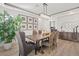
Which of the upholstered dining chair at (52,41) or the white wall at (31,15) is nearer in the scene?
the white wall at (31,15)

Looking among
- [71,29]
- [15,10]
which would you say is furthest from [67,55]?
[15,10]

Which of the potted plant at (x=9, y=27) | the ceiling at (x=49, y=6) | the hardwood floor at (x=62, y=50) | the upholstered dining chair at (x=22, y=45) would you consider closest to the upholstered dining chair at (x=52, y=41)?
the hardwood floor at (x=62, y=50)

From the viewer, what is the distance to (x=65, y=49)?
6.91ft

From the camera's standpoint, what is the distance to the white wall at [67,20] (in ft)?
6.84

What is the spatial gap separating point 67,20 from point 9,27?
1.32 meters

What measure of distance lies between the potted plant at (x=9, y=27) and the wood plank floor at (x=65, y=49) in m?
0.73

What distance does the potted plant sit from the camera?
2049 millimetres

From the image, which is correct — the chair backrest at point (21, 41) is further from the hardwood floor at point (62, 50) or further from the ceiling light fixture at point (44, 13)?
the ceiling light fixture at point (44, 13)

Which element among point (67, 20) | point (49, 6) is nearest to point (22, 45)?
point (49, 6)

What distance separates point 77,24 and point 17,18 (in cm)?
134

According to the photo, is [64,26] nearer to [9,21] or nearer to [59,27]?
[59,27]

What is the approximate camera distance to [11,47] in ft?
6.76

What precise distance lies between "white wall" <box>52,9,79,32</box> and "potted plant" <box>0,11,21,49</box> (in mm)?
907

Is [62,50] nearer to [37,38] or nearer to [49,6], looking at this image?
[37,38]
